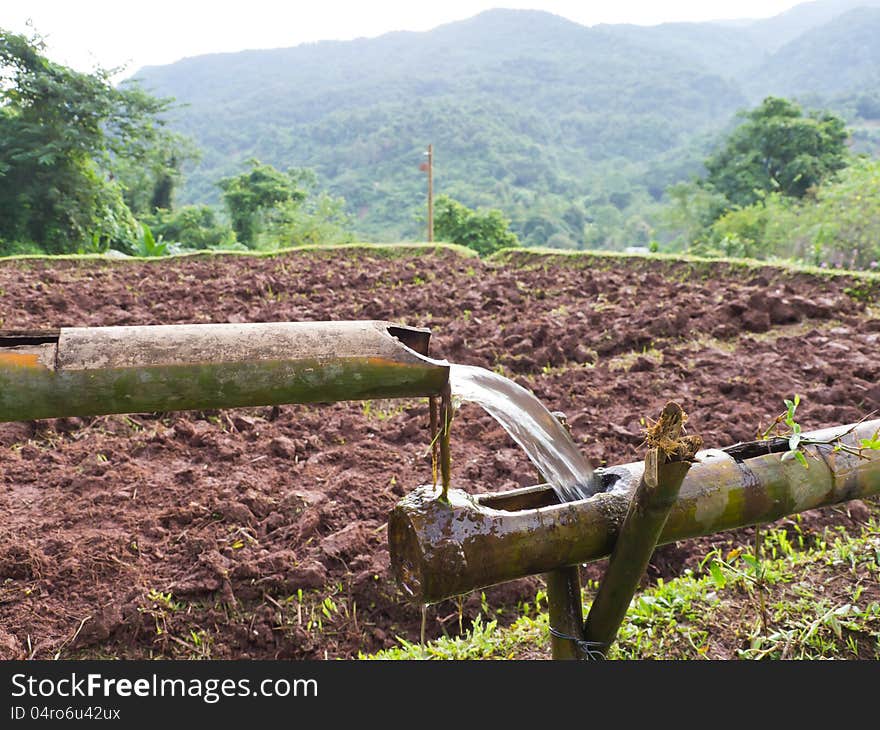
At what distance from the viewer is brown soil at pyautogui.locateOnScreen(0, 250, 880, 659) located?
106 inches

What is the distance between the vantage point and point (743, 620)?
241cm

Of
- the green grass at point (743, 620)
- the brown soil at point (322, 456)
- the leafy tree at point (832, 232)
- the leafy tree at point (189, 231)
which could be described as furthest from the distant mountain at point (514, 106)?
the green grass at point (743, 620)

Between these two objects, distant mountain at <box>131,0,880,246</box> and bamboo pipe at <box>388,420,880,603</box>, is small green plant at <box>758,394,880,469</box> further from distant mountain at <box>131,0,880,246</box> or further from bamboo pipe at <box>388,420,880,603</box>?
distant mountain at <box>131,0,880,246</box>

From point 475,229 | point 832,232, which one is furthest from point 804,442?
point 475,229

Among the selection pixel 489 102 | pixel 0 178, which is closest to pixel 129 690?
pixel 0 178

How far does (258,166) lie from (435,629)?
3200cm

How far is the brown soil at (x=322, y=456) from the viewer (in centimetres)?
271

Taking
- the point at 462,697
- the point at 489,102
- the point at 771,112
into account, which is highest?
the point at 489,102

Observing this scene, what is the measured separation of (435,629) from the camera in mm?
2709

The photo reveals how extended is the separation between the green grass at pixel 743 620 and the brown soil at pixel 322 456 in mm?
379

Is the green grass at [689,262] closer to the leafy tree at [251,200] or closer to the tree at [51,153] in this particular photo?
the tree at [51,153]

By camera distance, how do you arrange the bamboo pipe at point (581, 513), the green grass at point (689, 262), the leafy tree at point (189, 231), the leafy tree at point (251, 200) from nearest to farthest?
1. the bamboo pipe at point (581, 513)
2. the green grass at point (689, 262)
3. the leafy tree at point (189, 231)
4. the leafy tree at point (251, 200)

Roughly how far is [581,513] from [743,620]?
1.09 metres

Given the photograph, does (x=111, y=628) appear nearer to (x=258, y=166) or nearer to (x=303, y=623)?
(x=303, y=623)
